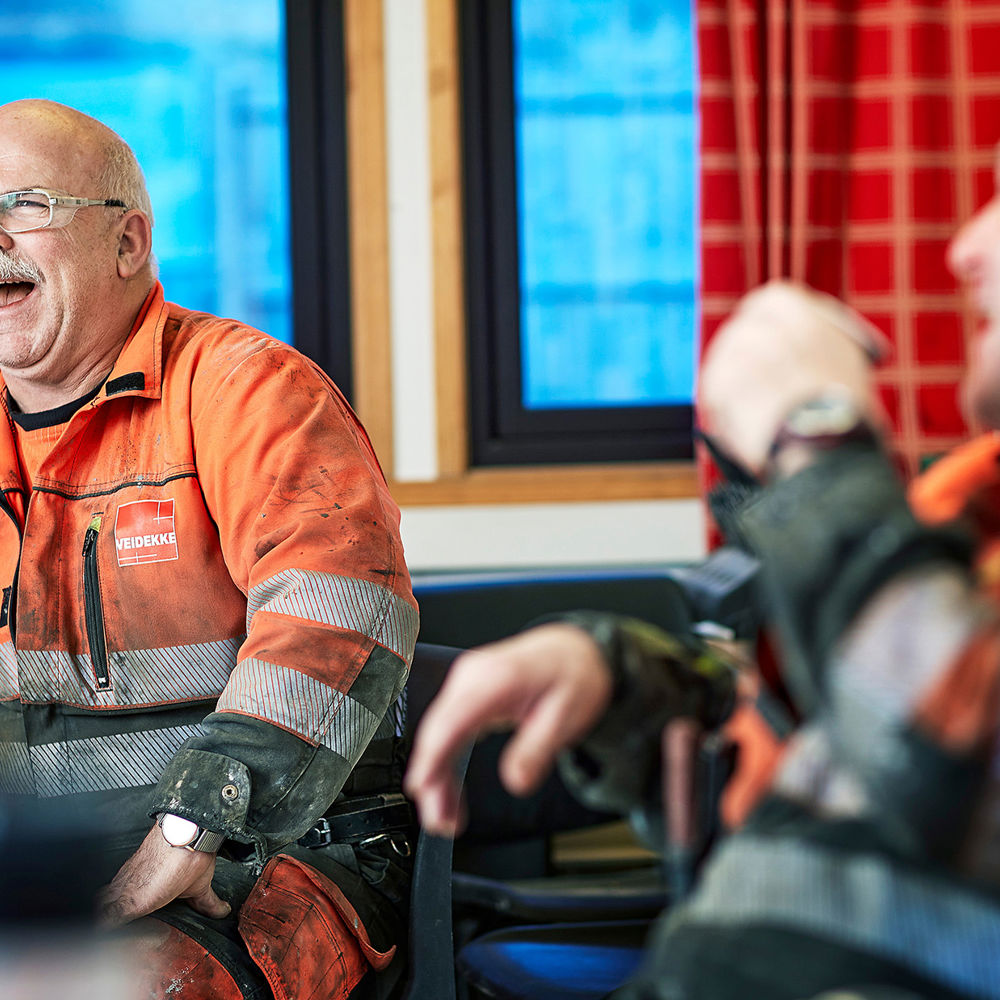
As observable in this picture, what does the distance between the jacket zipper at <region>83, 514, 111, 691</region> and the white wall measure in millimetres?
1333

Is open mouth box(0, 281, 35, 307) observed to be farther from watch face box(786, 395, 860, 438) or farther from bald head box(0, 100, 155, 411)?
watch face box(786, 395, 860, 438)

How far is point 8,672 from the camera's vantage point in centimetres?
142

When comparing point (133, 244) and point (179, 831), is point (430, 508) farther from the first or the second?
point (179, 831)

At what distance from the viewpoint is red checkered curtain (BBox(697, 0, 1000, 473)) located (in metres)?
2.52

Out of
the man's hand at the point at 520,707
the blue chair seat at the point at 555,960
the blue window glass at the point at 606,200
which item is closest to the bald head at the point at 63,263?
the blue chair seat at the point at 555,960

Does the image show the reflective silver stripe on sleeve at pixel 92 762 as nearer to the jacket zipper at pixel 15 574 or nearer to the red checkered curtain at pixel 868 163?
the jacket zipper at pixel 15 574

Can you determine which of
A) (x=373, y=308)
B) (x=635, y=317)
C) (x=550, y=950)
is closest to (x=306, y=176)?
(x=373, y=308)

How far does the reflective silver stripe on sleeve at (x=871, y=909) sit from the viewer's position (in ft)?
1.73

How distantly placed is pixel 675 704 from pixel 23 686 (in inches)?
37.1

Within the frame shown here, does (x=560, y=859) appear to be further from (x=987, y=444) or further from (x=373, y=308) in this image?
(x=987, y=444)

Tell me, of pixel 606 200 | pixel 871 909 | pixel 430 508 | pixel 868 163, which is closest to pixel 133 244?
pixel 430 508

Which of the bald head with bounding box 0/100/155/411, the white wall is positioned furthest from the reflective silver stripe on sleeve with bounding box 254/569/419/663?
the white wall

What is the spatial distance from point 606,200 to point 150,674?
1803 mm

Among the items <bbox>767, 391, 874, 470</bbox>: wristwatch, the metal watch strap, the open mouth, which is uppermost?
the open mouth
